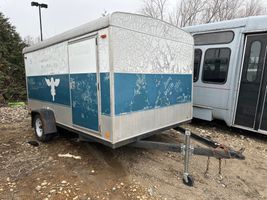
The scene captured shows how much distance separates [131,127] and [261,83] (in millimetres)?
3502

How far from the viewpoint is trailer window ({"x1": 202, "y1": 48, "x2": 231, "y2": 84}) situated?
18.9ft

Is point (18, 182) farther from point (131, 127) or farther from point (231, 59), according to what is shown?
point (231, 59)

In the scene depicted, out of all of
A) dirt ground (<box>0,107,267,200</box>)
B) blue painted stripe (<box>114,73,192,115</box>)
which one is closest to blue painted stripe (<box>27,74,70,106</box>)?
dirt ground (<box>0,107,267,200</box>)

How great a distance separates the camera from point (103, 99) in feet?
11.2

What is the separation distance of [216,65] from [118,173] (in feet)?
13.2

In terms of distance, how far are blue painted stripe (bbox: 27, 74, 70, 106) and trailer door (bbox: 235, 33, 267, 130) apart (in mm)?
4143

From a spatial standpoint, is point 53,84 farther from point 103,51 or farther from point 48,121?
point 103,51

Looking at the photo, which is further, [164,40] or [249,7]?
[249,7]

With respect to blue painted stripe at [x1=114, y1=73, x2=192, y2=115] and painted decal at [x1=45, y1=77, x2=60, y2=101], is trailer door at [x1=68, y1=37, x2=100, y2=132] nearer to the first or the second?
blue painted stripe at [x1=114, y1=73, x2=192, y2=115]

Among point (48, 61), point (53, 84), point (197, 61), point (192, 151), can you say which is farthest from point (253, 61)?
point (48, 61)

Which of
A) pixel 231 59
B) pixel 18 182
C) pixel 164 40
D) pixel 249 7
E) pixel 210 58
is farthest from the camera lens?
pixel 249 7

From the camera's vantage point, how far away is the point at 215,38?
5.99 metres

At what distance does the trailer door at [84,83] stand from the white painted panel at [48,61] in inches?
11.1

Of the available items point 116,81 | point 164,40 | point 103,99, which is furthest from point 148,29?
point 103,99
